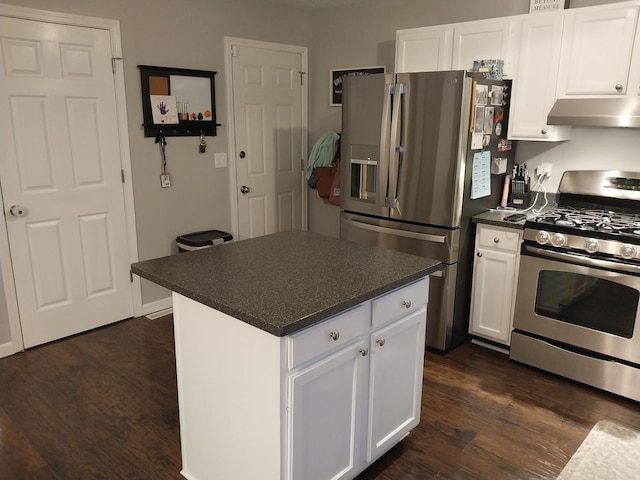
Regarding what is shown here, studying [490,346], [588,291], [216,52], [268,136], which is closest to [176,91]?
[216,52]

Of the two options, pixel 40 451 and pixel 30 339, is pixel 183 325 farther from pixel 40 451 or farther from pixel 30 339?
pixel 30 339

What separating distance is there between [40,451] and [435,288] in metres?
2.38

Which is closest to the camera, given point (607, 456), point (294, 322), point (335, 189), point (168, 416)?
point (294, 322)

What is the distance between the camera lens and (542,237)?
2.95 meters

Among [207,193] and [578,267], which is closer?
[578,267]

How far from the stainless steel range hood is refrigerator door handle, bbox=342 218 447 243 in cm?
97

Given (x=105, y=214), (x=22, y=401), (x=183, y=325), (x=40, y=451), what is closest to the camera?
(x=183, y=325)

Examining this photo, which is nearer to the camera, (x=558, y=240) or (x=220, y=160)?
(x=558, y=240)

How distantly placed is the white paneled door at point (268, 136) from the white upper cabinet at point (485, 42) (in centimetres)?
168

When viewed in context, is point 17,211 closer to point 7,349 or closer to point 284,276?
point 7,349

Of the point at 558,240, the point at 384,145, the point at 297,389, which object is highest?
the point at 384,145

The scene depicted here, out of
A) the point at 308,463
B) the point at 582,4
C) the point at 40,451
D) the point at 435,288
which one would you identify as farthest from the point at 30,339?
the point at 582,4

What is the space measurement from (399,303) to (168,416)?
1408 millimetres

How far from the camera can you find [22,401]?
2.76 meters
